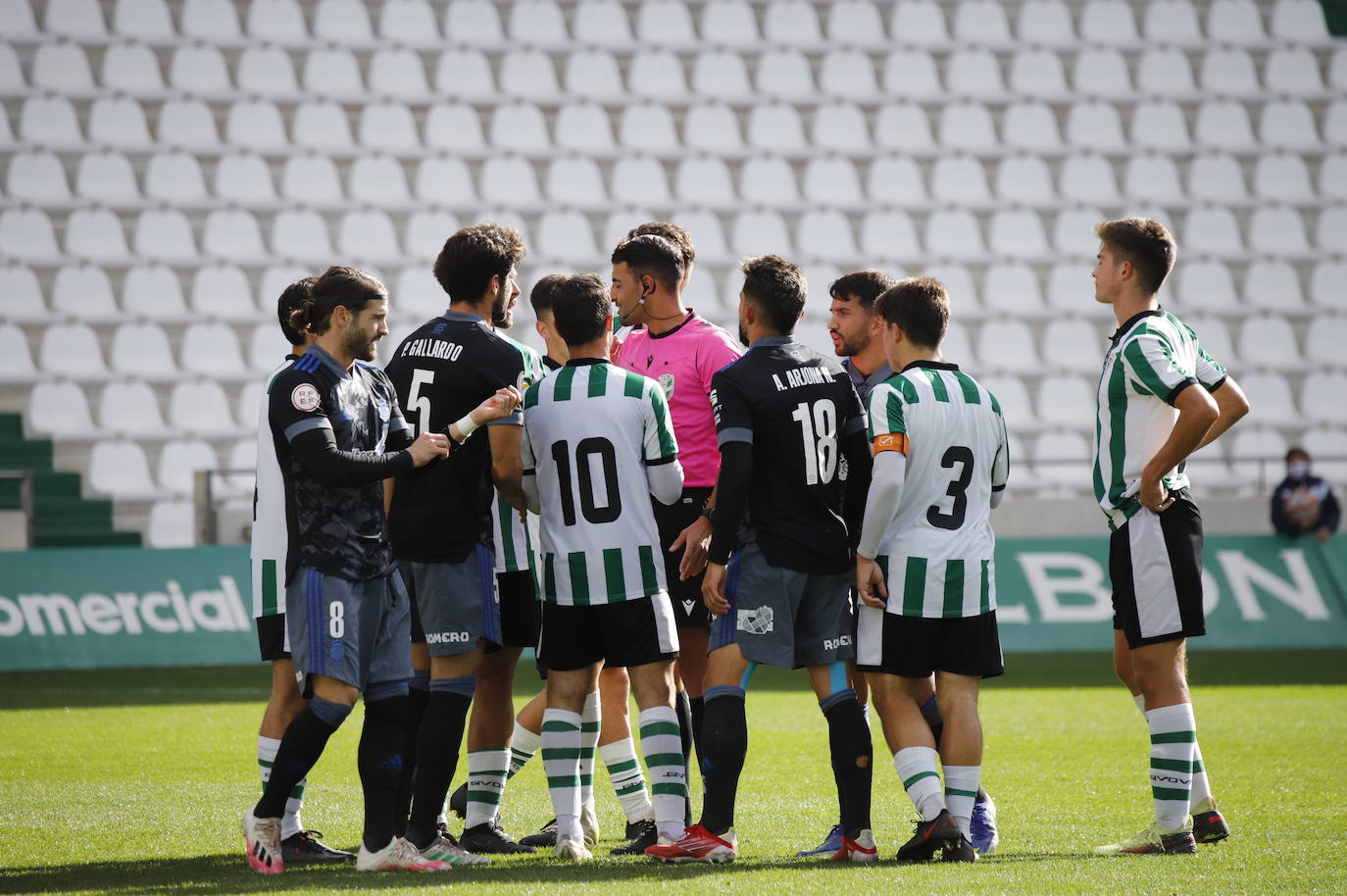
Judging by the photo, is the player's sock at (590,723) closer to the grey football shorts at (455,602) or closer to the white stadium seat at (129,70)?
the grey football shorts at (455,602)

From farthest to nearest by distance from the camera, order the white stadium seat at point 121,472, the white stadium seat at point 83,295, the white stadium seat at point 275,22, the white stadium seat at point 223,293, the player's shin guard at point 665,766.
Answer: the white stadium seat at point 275,22, the white stadium seat at point 223,293, the white stadium seat at point 83,295, the white stadium seat at point 121,472, the player's shin guard at point 665,766

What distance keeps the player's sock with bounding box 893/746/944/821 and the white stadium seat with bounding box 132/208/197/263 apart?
12.3m

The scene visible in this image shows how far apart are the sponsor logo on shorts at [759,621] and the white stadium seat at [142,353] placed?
11.3 meters

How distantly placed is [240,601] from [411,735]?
676cm

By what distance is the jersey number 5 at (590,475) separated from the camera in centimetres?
428

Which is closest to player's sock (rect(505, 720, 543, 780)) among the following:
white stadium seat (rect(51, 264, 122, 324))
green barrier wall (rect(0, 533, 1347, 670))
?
green barrier wall (rect(0, 533, 1347, 670))

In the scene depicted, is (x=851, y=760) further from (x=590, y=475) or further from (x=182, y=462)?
(x=182, y=462)

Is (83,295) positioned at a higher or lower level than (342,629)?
higher

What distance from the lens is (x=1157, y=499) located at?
4387 mm

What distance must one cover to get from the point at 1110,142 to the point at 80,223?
37.2 feet

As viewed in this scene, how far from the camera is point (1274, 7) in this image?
1762 centimetres

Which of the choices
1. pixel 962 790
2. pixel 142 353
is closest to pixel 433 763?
pixel 962 790

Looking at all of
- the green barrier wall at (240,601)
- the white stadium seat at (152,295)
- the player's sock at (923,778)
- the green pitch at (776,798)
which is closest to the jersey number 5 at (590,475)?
the green pitch at (776,798)

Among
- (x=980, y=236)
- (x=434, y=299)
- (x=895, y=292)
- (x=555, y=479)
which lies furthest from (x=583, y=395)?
(x=980, y=236)
